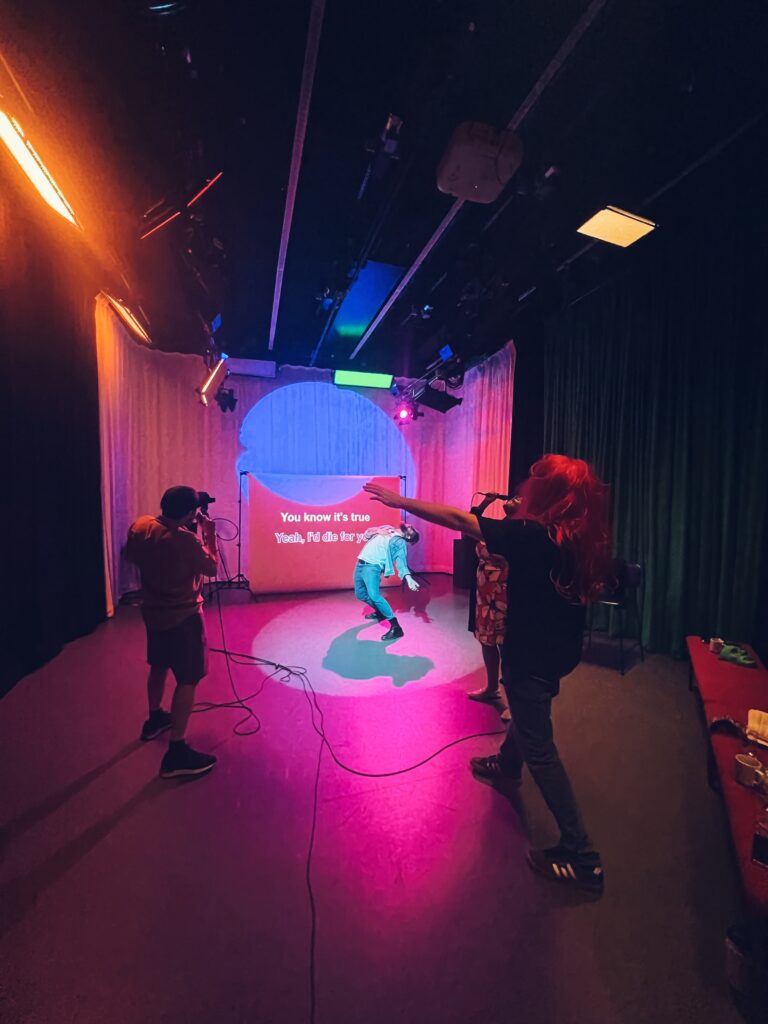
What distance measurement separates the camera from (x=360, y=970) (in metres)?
1.43

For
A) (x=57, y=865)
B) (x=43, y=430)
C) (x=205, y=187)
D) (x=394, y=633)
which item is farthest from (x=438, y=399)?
(x=57, y=865)

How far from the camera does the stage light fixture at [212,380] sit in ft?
18.0

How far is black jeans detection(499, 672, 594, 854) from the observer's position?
1.75 meters

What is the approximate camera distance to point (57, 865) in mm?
1828

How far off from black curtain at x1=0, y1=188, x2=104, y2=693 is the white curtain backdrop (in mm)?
820

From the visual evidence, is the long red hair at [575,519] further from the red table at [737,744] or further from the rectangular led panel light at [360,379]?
the rectangular led panel light at [360,379]

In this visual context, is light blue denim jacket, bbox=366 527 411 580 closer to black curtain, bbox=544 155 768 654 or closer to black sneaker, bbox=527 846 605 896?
black curtain, bbox=544 155 768 654

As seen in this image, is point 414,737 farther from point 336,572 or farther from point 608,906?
point 336,572

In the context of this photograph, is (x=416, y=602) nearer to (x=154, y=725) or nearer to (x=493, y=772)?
(x=493, y=772)

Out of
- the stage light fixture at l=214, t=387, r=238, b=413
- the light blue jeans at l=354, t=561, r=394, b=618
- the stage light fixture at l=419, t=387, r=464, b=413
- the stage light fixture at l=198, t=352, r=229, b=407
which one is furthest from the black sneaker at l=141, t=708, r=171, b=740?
the stage light fixture at l=419, t=387, r=464, b=413

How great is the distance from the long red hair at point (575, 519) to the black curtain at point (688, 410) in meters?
2.80

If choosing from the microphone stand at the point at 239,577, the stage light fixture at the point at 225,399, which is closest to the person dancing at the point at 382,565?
the microphone stand at the point at 239,577

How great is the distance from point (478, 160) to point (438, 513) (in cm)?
230

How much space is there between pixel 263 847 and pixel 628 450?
15.2ft
